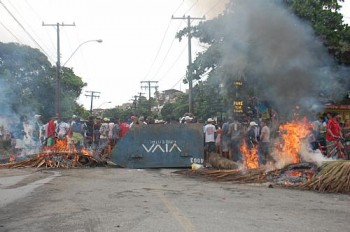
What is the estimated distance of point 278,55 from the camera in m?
15.0

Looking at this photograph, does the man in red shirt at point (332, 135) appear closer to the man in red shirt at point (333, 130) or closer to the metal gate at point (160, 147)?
the man in red shirt at point (333, 130)

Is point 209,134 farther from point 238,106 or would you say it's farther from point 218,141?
point 238,106

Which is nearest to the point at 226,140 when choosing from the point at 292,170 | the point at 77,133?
the point at 292,170

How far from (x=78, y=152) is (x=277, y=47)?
24.0ft

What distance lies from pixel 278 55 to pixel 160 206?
908 centimetres

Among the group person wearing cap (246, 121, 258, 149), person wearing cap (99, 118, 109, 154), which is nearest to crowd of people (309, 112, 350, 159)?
person wearing cap (246, 121, 258, 149)

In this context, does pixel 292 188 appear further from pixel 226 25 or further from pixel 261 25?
pixel 226 25

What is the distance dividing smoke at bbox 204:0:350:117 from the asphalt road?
18.8 ft

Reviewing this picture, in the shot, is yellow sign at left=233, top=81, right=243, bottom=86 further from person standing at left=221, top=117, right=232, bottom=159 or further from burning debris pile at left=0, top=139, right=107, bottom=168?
burning debris pile at left=0, top=139, right=107, bottom=168

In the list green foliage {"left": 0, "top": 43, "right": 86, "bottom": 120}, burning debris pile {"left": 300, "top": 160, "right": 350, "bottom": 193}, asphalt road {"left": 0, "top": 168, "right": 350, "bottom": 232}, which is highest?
green foliage {"left": 0, "top": 43, "right": 86, "bottom": 120}

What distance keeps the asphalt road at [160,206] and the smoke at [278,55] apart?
5722 millimetres

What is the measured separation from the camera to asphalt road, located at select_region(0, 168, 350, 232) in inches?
237

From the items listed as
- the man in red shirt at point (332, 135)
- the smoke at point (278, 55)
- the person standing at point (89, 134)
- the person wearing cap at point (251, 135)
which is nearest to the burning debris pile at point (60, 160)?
the person standing at point (89, 134)

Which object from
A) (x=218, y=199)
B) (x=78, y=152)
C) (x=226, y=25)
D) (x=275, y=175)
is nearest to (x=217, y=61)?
(x=226, y=25)
